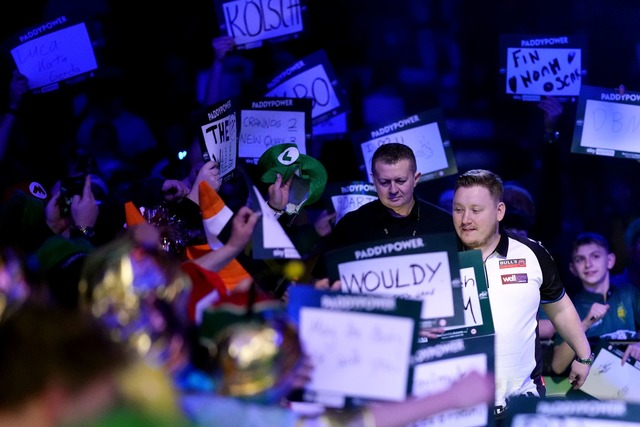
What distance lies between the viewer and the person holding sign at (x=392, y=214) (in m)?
5.18

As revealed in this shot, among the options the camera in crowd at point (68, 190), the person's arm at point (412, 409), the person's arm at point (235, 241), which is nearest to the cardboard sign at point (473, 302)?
the person's arm at point (412, 409)

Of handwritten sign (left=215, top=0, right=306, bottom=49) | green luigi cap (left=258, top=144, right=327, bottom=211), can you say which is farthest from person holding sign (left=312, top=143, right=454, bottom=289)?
handwritten sign (left=215, top=0, right=306, bottom=49)

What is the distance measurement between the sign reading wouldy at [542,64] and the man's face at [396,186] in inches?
101

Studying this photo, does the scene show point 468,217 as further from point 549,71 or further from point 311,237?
point 549,71

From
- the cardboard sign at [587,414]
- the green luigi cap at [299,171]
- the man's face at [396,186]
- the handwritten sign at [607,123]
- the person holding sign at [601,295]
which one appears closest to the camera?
the cardboard sign at [587,414]

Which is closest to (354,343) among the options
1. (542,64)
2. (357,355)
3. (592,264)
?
(357,355)

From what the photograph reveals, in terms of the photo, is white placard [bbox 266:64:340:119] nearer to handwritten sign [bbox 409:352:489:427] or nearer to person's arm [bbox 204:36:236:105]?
person's arm [bbox 204:36:236:105]

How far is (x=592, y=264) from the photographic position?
634cm

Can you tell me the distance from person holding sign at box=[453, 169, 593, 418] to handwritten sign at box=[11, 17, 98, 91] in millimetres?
3135

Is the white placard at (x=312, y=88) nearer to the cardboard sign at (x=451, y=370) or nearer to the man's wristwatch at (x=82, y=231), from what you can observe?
the man's wristwatch at (x=82, y=231)

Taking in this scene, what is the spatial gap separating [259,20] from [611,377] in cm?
367

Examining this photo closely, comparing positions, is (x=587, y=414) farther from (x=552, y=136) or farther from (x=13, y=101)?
(x=13, y=101)

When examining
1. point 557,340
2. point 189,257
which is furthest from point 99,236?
point 557,340

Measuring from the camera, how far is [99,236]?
16.3 ft
